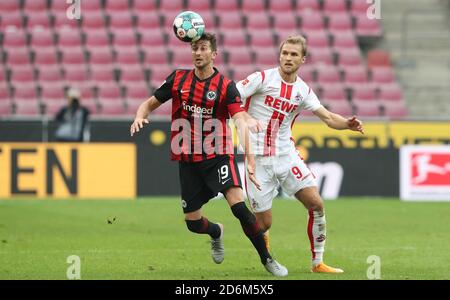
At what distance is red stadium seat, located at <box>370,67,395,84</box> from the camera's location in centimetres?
2502

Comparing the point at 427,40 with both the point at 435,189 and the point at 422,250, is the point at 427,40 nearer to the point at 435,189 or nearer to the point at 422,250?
the point at 435,189

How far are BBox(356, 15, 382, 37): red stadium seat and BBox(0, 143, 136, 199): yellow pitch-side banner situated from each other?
8893mm

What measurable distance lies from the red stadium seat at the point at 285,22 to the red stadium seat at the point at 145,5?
283 centimetres

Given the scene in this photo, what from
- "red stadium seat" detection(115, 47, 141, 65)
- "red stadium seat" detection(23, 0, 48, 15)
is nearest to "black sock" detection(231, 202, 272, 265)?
"red stadium seat" detection(115, 47, 141, 65)

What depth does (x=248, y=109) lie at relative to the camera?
35.1ft

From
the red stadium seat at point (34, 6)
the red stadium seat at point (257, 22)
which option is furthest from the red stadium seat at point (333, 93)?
the red stadium seat at point (34, 6)

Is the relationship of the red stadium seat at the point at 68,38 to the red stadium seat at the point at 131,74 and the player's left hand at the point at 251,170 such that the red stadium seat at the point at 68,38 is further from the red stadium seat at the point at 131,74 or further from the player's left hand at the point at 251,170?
the player's left hand at the point at 251,170

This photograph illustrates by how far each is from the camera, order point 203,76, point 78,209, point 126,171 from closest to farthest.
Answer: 1. point 203,76
2. point 78,209
3. point 126,171

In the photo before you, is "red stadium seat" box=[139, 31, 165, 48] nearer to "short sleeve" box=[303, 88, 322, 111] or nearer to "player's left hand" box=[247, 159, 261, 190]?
"short sleeve" box=[303, 88, 322, 111]

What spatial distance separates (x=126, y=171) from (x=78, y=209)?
6.67 ft

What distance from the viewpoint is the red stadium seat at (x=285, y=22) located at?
2584cm
